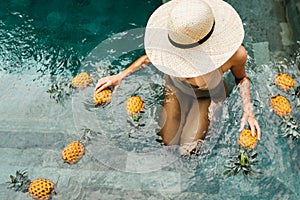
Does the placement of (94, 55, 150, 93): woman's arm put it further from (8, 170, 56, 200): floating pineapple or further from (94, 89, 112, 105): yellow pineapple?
(8, 170, 56, 200): floating pineapple

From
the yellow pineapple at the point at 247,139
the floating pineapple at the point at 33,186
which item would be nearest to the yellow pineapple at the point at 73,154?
the floating pineapple at the point at 33,186

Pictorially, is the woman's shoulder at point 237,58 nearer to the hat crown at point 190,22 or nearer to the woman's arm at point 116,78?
the hat crown at point 190,22

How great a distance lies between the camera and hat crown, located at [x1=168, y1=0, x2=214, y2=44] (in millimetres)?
2217

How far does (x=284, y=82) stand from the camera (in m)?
3.50

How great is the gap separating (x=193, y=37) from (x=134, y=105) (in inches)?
48.9

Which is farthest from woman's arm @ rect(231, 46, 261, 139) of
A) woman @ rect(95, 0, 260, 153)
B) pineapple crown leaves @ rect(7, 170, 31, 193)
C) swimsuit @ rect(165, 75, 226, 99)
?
pineapple crown leaves @ rect(7, 170, 31, 193)

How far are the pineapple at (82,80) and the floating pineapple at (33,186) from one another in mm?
859

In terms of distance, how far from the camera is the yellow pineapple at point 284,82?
11.5 feet

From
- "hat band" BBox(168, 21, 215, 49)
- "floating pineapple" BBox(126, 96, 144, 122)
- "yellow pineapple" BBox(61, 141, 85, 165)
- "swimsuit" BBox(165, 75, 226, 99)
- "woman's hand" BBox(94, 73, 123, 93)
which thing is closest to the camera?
"hat band" BBox(168, 21, 215, 49)

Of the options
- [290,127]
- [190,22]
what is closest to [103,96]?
[190,22]

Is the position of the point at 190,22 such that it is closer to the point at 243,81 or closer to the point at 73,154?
the point at 243,81

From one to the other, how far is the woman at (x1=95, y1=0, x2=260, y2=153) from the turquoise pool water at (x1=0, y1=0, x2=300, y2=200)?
0.27 meters

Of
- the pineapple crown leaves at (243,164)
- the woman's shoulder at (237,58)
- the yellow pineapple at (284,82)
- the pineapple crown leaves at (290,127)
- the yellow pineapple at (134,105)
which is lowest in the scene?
the pineapple crown leaves at (243,164)

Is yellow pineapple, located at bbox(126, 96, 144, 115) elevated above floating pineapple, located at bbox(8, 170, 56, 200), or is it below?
above
